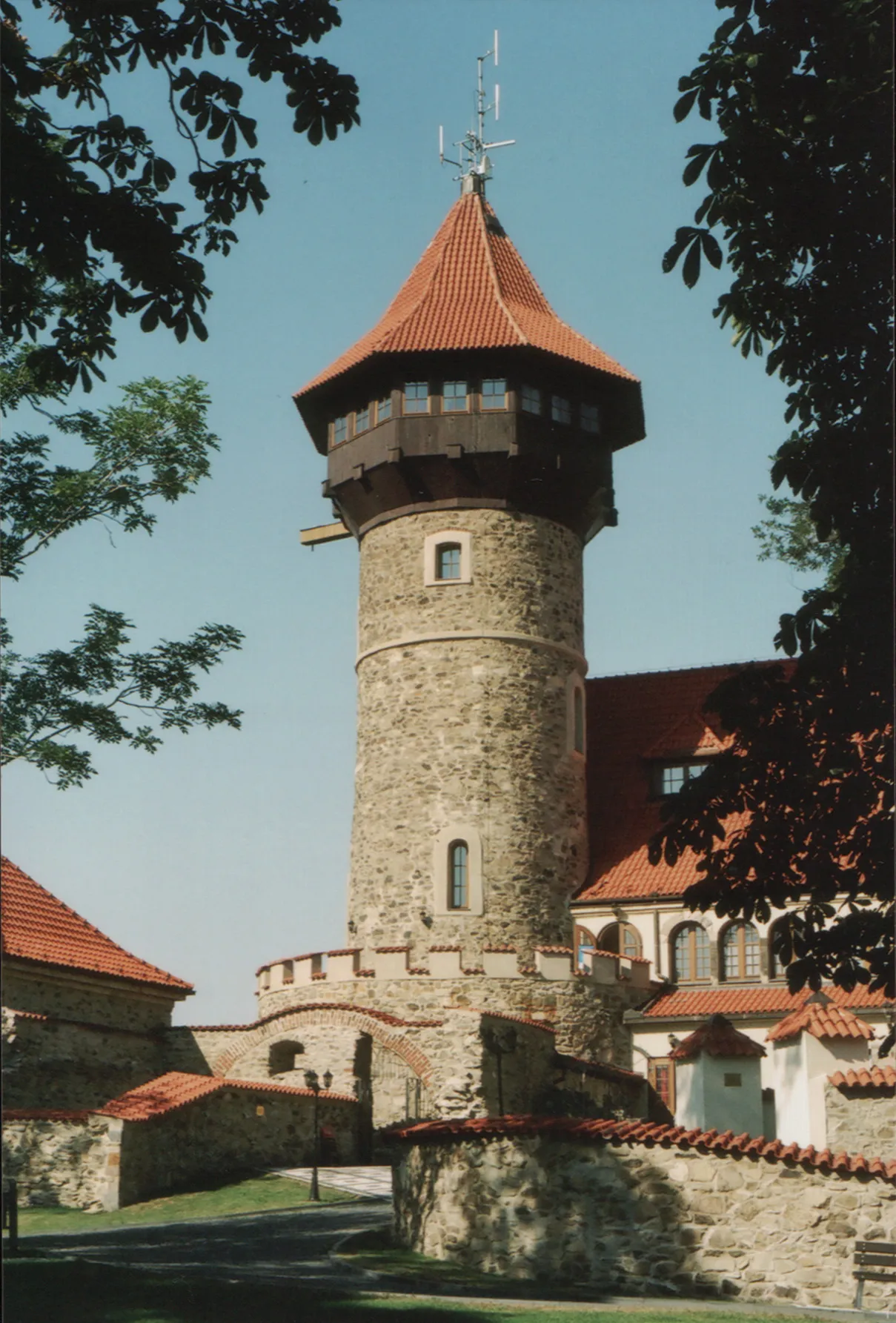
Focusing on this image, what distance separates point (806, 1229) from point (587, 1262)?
2.04 meters

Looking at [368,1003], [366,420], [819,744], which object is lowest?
[368,1003]

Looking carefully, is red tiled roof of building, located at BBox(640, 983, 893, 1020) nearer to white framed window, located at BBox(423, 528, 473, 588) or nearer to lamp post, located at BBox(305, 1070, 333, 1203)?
lamp post, located at BBox(305, 1070, 333, 1203)

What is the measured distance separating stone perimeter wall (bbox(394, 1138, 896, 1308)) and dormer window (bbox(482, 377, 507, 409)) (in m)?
18.1

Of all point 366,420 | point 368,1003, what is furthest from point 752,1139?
point 366,420

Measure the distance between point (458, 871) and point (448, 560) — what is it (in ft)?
18.8

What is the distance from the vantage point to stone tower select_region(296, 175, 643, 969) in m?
31.5

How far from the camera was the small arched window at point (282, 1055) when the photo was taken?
94.1ft

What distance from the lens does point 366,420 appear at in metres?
34.1

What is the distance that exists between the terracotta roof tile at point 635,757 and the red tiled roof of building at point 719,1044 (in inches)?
328

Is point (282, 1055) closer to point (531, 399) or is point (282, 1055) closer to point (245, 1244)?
point (245, 1244)

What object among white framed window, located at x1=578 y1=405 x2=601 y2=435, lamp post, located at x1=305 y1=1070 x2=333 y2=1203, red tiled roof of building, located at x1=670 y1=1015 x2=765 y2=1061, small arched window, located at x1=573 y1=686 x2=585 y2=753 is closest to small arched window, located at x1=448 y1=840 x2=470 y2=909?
small arched window, located at x1=573 y1=686 x2=585 y2=753

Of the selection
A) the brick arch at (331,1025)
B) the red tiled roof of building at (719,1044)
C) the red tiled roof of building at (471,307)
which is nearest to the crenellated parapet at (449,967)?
the brick arch at (331,1025)

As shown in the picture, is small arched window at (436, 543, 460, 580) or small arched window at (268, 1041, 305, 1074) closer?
small arched window at (268, 1041, 305, 1074)

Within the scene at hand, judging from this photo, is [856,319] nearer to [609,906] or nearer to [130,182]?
[130,182]
